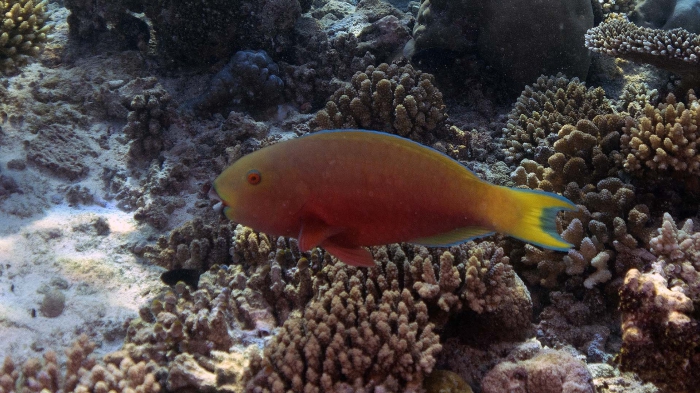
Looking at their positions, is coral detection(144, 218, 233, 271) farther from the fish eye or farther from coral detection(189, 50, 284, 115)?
the fish eye

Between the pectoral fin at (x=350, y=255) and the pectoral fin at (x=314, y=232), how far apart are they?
73mm

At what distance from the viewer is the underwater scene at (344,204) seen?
2.05 metres

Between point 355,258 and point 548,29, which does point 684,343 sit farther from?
point 548,29

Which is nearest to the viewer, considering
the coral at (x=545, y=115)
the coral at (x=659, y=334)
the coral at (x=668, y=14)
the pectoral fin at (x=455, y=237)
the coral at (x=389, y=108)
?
the pectoral fin at (x=455, y=237)

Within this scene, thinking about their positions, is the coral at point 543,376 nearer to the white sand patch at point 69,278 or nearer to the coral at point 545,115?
the coral at point 545,115

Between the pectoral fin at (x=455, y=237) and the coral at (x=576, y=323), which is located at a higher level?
the pectoral fin at (x=455, y=237)

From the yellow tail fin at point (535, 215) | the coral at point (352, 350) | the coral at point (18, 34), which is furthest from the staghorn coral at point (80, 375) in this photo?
the coral at point (18, 34)

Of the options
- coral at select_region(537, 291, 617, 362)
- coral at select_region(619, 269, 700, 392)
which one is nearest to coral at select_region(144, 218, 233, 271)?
coral at select_region(537, 291, 617, 362)

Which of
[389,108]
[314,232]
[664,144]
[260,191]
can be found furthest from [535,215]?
[389,108]

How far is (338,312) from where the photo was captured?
9.94 ft

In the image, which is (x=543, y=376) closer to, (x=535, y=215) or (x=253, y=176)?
(x=535, y=215)

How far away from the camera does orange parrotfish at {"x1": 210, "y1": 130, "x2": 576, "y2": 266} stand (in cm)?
194

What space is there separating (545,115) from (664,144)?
185 cm

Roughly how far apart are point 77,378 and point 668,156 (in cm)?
534
